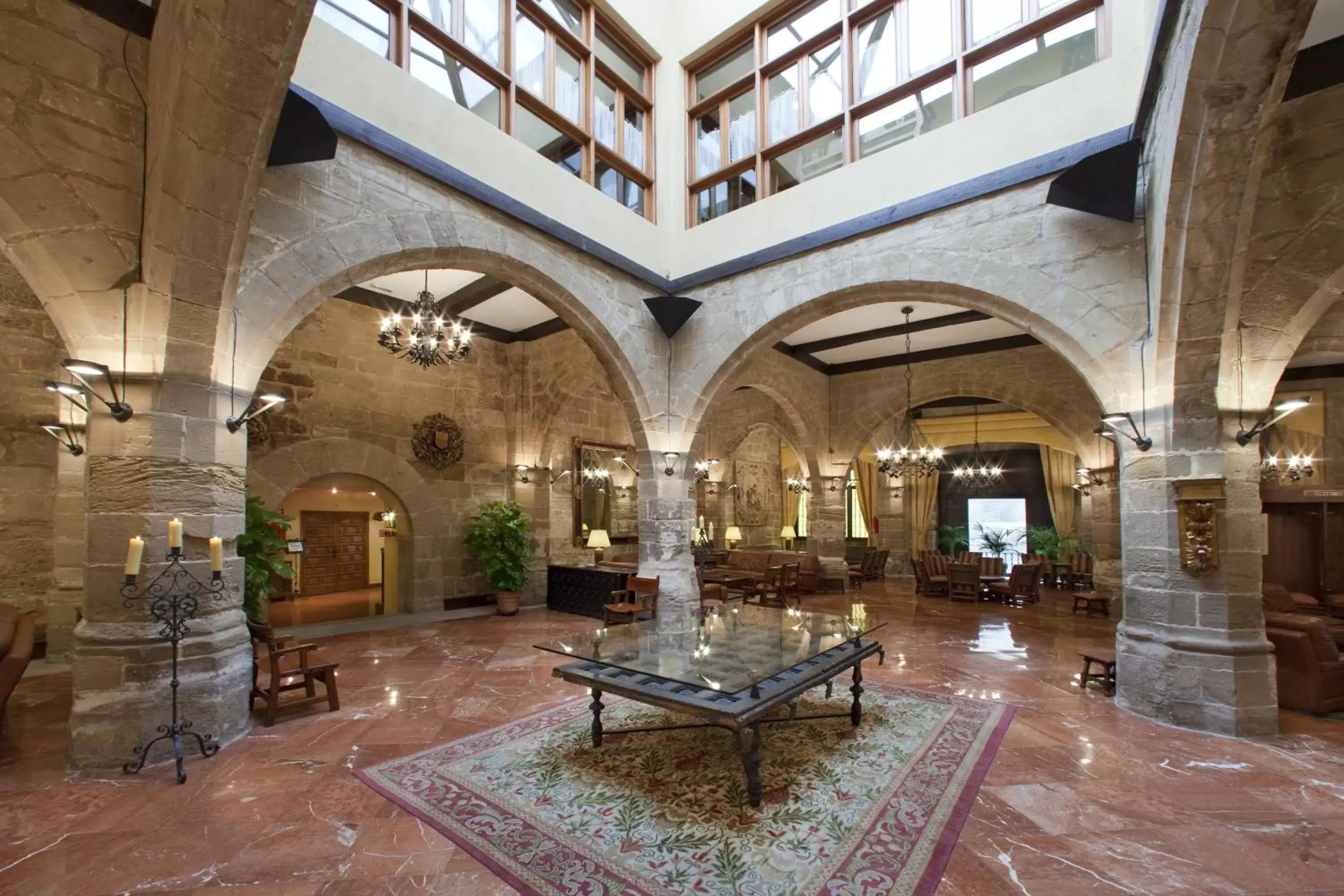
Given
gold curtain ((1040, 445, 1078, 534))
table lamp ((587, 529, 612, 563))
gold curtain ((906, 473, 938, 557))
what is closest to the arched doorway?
table lamp ((587, 529, 612, 563))

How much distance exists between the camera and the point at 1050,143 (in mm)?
4566

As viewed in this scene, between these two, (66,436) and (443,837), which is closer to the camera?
(443,837)

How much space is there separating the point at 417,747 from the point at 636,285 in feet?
15.7

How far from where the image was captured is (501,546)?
7820mm

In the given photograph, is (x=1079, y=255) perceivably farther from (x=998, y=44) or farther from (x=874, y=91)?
(x=874, y=91)

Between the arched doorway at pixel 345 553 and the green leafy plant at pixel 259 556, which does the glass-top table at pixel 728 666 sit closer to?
the green leafy plant at pixel 259 556

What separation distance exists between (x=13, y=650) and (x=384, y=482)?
3879 mm

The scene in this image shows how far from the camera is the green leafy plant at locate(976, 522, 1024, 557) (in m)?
13.3

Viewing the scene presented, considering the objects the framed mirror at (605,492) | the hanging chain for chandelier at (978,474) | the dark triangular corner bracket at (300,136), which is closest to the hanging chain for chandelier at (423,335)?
the dark triangular corner bracket at (300,136)

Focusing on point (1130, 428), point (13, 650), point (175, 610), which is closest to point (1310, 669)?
point (1130, 428)

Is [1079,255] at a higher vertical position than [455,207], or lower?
lower

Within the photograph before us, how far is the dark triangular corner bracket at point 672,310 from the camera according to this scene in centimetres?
644

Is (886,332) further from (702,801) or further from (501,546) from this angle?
(702,801)

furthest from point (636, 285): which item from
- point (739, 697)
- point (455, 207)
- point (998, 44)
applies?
point (739, 697)
